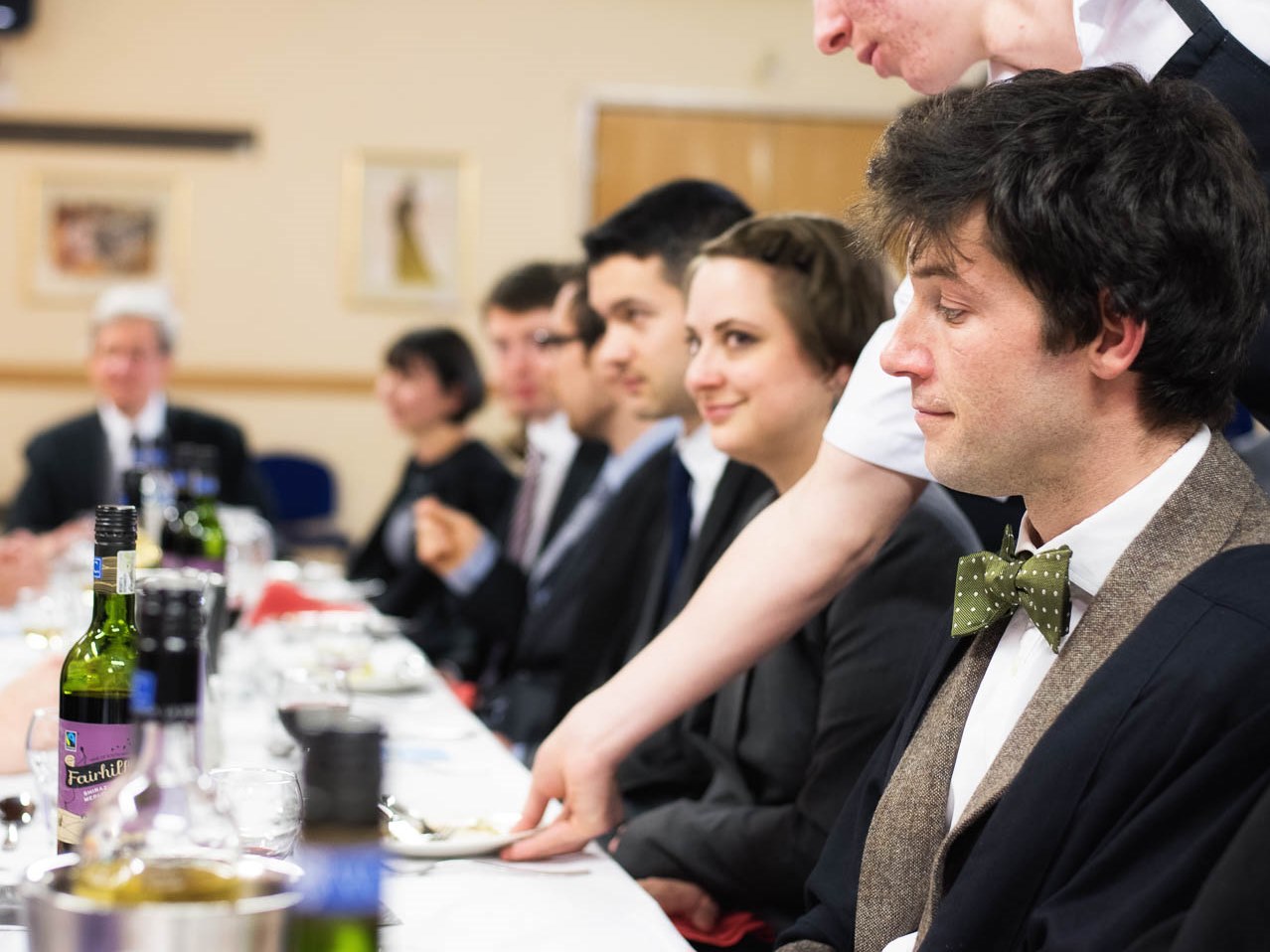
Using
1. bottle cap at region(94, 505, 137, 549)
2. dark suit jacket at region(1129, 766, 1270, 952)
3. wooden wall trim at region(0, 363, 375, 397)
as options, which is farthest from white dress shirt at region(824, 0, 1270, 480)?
wooden wall trim at region(0, 363, 375, 397)

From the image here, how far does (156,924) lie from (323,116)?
703 cm

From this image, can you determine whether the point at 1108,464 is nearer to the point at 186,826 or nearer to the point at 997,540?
the point at 186,826

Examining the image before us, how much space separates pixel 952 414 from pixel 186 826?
30.2 inches

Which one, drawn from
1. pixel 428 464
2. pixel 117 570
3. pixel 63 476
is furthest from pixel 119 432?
pixel 117 570

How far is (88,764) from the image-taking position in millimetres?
1221

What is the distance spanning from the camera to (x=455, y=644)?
13.9 ft

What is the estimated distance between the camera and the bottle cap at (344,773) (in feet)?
2.41

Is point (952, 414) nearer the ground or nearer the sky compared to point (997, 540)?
nearer the sky

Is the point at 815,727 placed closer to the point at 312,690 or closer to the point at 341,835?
the point at 312,690

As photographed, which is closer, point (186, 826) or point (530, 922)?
point (186, 826)

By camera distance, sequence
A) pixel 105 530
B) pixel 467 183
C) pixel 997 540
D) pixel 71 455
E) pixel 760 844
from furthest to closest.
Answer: pixel 467 183
pixel 71 455
pixel 997 540
pixel 760 844
pixel 105 530

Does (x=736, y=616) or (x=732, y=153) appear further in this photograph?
(x=732, y=153)

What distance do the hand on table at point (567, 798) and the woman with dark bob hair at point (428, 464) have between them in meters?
3.01

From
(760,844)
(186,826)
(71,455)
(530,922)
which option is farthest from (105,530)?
(71,455)
